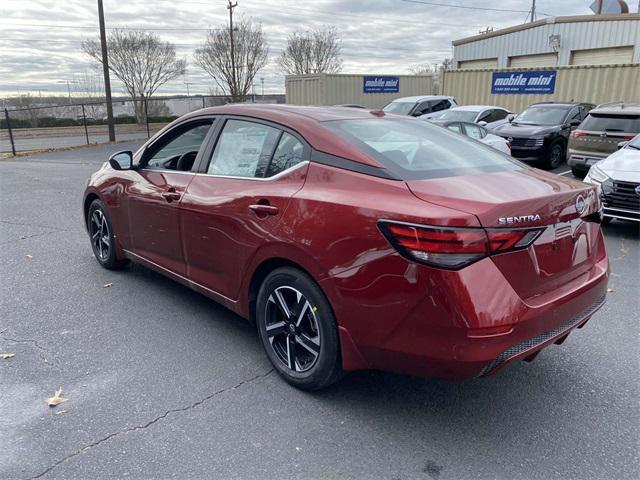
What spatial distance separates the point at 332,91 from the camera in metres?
23.7

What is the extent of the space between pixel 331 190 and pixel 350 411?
1241mm

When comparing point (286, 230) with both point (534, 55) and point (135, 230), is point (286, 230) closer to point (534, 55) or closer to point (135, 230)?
point (135, 230)

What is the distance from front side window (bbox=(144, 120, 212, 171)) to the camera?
12.6ft

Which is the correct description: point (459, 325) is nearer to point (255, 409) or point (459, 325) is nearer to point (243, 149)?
point (255, 409)

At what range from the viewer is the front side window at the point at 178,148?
151 inches

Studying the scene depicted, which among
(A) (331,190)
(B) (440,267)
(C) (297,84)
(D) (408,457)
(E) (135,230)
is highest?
(C) (297,84)

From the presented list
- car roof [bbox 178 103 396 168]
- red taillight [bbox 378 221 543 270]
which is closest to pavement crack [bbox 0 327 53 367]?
car roof [bbox 178 103 396 168]

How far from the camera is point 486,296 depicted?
7.38 feet

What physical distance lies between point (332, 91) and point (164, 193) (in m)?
21.0

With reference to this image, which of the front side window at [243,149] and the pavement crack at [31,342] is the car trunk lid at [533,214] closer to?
the front side window at [243,149]

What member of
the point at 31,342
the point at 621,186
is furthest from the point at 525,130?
the point at 31,342

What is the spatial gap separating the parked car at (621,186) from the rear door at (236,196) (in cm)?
502

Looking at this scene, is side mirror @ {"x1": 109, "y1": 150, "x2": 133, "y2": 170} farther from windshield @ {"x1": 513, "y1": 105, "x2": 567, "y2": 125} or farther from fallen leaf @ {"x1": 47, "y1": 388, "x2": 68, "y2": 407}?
windshield @ {"x1": 513, "y1": 105, "x2": 567, "y2": 125}

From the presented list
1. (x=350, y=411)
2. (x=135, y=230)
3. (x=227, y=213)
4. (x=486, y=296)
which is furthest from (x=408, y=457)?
(x=135, y=230)
